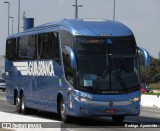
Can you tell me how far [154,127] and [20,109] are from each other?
32.0 ft

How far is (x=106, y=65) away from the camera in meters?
20.6

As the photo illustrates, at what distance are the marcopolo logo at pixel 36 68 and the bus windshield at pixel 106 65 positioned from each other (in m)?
2.74

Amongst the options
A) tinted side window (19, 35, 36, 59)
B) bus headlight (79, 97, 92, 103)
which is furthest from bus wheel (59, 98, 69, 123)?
tinted side window (19, 35, 36, 59)

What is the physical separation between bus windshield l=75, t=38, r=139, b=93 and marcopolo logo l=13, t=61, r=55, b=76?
2.74m

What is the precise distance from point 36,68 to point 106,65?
5.54 metres

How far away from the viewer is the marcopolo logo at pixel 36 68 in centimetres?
2364

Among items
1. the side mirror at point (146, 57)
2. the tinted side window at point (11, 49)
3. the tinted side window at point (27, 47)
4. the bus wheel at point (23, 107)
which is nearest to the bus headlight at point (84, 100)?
the side mirror at point (146, 57)

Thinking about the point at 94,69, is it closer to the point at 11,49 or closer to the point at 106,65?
the point at 106,65

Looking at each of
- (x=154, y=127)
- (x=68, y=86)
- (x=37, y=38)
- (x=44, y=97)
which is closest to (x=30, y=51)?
(x=37, y=38)

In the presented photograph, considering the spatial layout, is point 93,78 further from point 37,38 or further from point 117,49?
point 37,38

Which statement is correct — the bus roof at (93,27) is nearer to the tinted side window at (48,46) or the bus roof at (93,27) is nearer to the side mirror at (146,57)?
the tinted side window at (48,46)

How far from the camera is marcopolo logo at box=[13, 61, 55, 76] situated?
23.6 m

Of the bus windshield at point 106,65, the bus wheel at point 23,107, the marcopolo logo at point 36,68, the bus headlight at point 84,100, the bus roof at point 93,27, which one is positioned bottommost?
the bus wheel at point 23,107

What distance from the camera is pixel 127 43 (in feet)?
69.6
